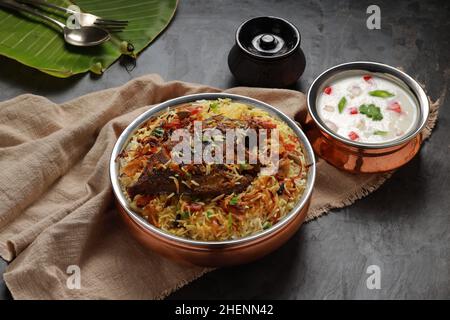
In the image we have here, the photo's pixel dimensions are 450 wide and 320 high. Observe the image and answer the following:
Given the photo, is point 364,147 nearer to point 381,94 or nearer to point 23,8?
point 381,94

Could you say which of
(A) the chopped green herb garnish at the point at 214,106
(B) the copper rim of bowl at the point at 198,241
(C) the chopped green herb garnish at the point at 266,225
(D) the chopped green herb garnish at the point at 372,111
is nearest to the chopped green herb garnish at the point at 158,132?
(B) the copper rim of bowl at the point at 198,241

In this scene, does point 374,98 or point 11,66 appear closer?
point 374,98

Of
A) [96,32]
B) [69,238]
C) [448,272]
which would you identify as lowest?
[448,272]

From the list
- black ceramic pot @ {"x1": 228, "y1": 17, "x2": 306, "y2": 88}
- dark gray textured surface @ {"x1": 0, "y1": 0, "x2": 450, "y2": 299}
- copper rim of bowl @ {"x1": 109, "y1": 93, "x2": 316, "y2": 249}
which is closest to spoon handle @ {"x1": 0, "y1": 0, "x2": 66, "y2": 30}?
dark gray textured surface @ {"x1": 0, "y1": 0, "x2": 450, "y2": 299}

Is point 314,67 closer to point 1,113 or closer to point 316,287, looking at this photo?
point 316,287

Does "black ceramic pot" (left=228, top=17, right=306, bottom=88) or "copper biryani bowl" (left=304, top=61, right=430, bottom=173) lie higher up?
"black ceramic pot" (left=228, top=17, right=306, bottom=88)

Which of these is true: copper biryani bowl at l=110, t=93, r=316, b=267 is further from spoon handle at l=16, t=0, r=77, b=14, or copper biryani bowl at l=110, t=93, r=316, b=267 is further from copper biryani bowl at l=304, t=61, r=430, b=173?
spoon handle at l=16, t=0, r=77, b=14

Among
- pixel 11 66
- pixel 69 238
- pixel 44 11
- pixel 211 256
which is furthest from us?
pixel 44 11

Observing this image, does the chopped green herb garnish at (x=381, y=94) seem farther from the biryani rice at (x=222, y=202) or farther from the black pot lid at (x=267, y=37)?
the biryani rice at (x=222, y=202)

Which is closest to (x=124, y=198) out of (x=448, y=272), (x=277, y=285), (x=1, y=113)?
(x=277, y=285)
